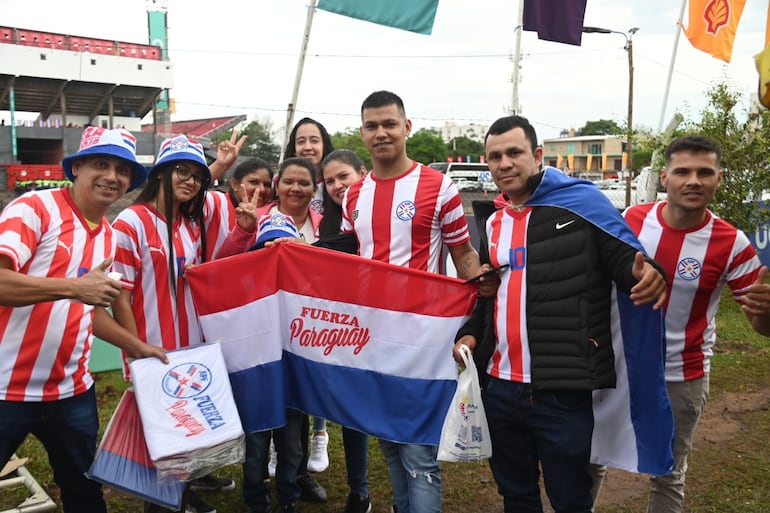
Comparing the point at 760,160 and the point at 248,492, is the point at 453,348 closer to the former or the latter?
the point at 248,492

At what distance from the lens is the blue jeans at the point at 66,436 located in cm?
319

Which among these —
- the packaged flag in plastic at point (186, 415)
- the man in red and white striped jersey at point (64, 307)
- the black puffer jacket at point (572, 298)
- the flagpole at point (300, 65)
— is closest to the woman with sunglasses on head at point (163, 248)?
the man in red and white striped jersey at point (64, 307)

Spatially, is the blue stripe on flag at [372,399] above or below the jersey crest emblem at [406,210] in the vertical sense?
below

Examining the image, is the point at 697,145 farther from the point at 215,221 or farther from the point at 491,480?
the point at 491,480

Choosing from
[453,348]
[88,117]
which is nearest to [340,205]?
[453,348]

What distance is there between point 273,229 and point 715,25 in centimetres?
1511

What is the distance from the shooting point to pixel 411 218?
12.1ft

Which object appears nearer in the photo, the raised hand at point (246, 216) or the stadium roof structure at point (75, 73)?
the raised hand at point (246, 216)

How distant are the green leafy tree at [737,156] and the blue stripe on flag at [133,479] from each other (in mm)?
11392

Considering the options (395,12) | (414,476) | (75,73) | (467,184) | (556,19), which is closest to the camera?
(414,476)

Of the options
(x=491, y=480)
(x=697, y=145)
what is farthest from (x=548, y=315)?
(x=491, y=480)

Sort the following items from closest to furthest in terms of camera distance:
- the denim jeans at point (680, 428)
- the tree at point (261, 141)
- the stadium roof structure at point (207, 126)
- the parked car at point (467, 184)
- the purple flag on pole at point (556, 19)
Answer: the denim jeans at point (680, 428) → the purple flag on pole at point (556, 19) → the parked car at point (467, 184) → the stadium roof structure at point (207, 126) → the tree at point (261, 141)

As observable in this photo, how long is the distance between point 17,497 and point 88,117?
49236mm

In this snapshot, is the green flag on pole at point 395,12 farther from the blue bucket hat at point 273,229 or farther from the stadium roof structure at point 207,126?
the stadium roof structure at point 207,126
